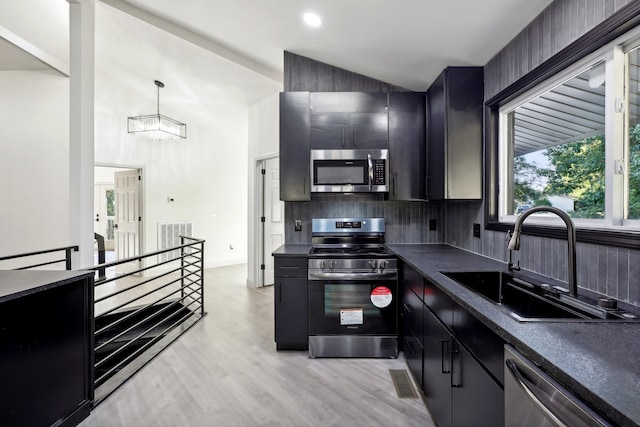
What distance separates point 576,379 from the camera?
24.2 inches

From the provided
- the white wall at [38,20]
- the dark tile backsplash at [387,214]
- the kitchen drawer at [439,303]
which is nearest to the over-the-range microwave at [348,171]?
the dark tile backsplash at [387,214]

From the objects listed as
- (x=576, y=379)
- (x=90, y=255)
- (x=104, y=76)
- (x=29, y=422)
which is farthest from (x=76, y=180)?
(x=576, y=379)

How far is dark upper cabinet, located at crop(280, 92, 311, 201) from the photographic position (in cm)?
267

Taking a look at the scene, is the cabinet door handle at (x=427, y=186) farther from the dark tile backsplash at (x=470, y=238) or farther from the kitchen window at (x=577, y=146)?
the kitchen window at (x=577, y=146)

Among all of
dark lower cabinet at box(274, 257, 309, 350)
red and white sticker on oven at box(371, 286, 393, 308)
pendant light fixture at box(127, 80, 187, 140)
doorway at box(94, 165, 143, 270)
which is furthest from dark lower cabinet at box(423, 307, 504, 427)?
doorway at box(94, 165, 143, 270)

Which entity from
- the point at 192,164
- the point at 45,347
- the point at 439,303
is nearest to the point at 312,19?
the point at 439,303

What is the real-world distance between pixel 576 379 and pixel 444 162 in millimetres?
1873

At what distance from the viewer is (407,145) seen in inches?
105

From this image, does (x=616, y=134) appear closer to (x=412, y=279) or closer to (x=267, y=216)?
(x=412, y=279)

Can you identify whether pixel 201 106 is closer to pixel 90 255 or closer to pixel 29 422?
pixel 90 255

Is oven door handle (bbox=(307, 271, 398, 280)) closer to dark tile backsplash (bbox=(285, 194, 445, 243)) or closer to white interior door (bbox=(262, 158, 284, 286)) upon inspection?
dark tile backsplash (bbox=(285, 194, 445, 243))

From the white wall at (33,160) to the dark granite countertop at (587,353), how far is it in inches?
196

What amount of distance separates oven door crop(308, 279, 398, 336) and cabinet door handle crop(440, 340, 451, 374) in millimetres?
895

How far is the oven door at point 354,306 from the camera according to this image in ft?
7.73
